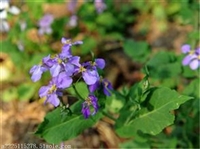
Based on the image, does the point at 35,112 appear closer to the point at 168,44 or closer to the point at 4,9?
the point at 4,9

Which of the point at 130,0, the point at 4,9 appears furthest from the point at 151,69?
the point at 130,0

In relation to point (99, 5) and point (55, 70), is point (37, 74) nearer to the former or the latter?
point (55, 70)

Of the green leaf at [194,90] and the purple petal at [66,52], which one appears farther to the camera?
the green leaf at [194,90]

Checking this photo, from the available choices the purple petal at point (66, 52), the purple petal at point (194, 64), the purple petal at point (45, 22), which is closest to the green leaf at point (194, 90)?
the purple petal at point (194, 64)

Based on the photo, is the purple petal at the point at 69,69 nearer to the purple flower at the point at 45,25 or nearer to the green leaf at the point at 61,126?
the green leaf at the point at 61,126

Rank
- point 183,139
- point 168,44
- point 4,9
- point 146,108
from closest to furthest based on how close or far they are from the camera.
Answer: point 146,108
point 183,139
point 4,9
point 168,44

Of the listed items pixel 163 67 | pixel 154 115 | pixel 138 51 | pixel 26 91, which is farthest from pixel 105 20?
pixel 154 115

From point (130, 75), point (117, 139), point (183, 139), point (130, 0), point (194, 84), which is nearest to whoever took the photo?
point (194, 84)
